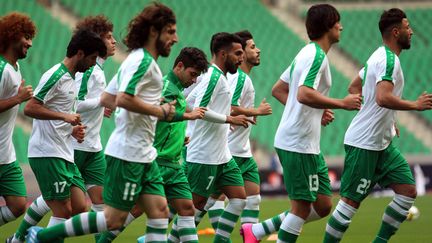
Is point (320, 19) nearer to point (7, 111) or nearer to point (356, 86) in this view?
point (356, 86)

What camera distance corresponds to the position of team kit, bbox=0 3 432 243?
7488 mm

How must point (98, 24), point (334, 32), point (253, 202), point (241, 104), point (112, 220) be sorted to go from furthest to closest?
1. point (241, 104)
2. point (253, 202)
3. point (98, 24)
4. point (334, 32)
5. point (112, 220)

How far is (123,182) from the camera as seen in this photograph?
24.3ft

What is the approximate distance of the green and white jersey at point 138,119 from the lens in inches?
288

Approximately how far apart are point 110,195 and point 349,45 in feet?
64.2

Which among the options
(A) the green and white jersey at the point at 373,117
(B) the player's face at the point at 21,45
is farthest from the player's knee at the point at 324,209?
(B) the player's face at the point at 21,45

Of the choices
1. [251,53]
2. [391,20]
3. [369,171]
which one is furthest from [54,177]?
[391,20]

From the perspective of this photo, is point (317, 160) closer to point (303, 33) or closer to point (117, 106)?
point (117, 106)

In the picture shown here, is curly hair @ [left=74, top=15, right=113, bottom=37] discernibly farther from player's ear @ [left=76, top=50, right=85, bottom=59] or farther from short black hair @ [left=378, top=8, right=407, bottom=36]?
short black hair @ [left=378, top=8, right=407, bottom=36]

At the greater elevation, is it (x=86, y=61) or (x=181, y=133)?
(x=86, y=61)

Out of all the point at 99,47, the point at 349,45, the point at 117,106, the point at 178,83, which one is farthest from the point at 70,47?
the point at 349,45

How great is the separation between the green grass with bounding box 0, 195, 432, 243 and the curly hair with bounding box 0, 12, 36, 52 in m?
3.44

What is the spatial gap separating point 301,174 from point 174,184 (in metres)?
1.18

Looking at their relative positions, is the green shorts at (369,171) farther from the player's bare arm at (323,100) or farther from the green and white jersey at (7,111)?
the green and white jersey at (7,111)
